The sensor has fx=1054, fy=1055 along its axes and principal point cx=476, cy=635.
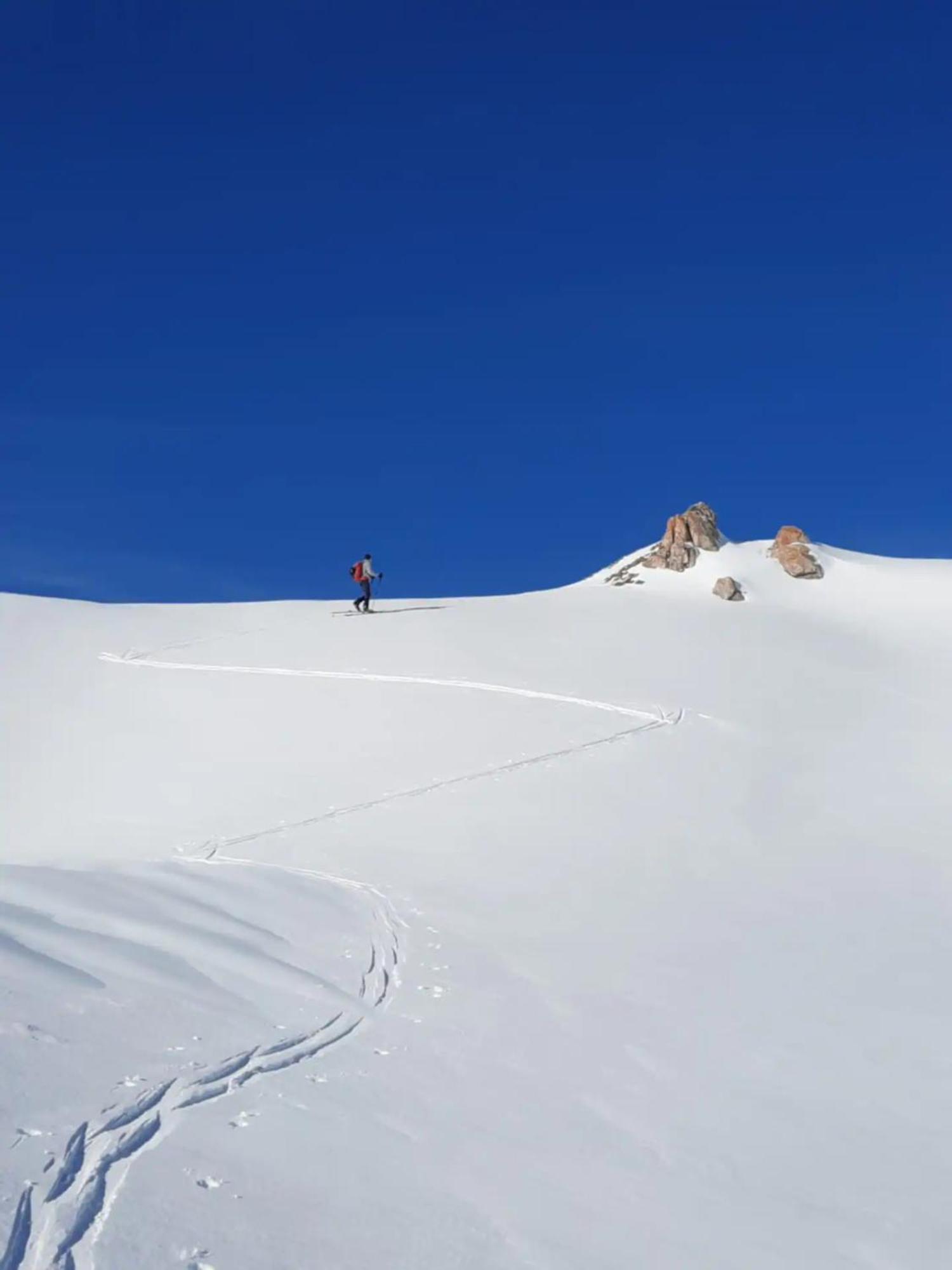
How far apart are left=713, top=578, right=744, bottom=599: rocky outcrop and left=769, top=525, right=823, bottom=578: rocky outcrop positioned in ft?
9.81

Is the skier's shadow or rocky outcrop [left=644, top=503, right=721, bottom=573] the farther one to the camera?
rocky outcrop [left=644, top=503, right=721, bottom=573]

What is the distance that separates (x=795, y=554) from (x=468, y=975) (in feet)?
91.0

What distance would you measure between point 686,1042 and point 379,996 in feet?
6.16

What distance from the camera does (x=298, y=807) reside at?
1247 centimetres

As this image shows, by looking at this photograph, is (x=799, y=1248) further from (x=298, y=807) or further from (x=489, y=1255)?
(x=298, y=807)

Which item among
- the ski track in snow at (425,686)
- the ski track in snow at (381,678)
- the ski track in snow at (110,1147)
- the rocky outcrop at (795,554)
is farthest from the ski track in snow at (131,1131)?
the rocky outcrop at (795,554)

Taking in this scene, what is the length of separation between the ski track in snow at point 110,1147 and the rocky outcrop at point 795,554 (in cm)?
2807

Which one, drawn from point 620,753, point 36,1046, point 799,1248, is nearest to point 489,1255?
point 799,1248

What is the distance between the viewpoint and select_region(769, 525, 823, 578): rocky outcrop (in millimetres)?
32094

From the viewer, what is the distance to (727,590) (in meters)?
29.8

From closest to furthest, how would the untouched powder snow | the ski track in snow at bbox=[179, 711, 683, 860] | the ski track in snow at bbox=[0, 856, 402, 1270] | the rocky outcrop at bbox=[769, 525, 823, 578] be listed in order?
the ski track in snow at bbox=[0, 856, 402, 1270] < the untouched powder snow < the ski track in snow at bbox=[179, 711, 683, 860] < the rocky outcrop at bbox=[769, 525, 823, 578]

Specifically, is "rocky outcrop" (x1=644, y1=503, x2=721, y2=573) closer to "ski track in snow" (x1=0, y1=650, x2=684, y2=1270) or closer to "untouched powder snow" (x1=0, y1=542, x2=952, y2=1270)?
"untouched powder snow" (x1=0, y1=542, x2=952, y2=1270)

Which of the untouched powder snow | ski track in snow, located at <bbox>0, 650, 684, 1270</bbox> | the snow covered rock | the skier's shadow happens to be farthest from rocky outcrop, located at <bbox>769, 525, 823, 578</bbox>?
ski track in snow, located at <bbox>0, 650, 684, 1270</bbox>

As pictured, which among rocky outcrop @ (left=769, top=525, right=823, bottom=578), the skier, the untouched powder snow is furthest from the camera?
rocky outcrop @ (left=769, top=525, right=823, bottom=578)
